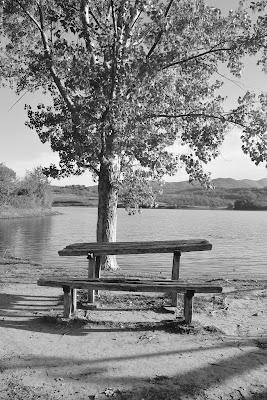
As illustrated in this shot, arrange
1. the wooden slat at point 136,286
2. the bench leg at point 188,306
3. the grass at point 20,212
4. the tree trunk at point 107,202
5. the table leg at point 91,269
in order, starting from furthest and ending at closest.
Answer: the grass at point 20,212, the tree trunk at point 107,202, the table leg at point 91,269, the bench leg at point 188,306, the wooden slat at point 136,286

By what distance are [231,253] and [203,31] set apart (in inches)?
808

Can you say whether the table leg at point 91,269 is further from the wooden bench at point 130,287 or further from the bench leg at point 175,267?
the bench leg at point 175,267

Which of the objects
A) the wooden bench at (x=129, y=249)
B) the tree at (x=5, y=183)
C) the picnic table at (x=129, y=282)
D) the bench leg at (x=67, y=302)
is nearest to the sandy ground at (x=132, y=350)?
the bench leg at (x=67, y=302)

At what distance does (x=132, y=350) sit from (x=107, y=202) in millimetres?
8370

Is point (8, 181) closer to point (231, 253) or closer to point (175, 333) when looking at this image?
point (231, 253)

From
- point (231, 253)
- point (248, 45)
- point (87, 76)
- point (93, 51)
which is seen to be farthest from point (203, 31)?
point (231, 253)

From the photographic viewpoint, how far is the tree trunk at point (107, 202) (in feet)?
46.0

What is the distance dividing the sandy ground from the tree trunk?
4993 millimetres

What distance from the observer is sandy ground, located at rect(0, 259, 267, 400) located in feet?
15.8

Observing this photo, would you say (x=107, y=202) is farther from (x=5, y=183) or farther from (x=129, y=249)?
(x=5, y=183)

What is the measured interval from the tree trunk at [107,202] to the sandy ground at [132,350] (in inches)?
197

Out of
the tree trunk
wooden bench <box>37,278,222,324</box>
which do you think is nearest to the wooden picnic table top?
wooden bench <box>37,278,222,324</box>

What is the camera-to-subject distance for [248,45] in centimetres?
1303

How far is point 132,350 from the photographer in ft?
19.8
